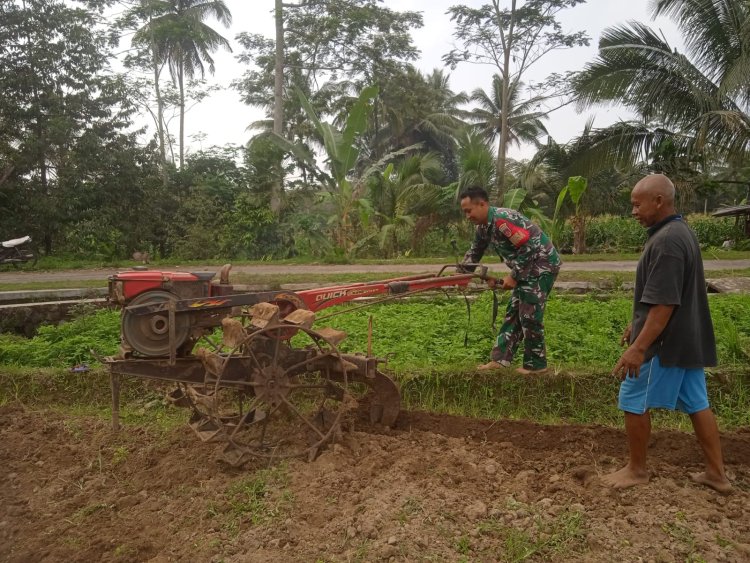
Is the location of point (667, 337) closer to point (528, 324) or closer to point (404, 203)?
point (528, 324)

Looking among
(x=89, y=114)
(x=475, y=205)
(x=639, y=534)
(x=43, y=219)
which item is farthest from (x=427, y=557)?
(x=89, y=114)

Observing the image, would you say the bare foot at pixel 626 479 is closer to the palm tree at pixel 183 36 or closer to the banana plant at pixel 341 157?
the banana plant at pixel 341 157

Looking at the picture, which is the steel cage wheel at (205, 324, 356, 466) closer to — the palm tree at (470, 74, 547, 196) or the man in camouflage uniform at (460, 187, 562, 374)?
the man in camouflage uniform at (460, 187, 562, 374)

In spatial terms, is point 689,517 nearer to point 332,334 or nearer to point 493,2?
point 332,334

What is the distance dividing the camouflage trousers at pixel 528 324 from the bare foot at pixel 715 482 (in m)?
1.76

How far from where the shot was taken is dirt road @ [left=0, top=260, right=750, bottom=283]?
11.0 m

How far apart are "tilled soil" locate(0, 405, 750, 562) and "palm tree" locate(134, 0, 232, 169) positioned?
63.0ft

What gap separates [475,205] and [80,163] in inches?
535

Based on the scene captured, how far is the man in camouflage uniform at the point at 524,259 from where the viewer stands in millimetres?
4898

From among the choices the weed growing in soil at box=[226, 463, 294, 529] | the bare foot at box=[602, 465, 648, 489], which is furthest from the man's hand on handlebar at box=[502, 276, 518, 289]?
the weed growing in soil at box=[226, 463, 294, 529]

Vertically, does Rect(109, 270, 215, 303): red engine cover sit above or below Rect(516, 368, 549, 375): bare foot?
above

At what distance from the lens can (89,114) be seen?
1584cm

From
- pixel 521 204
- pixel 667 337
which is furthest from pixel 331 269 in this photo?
pixel 667 337

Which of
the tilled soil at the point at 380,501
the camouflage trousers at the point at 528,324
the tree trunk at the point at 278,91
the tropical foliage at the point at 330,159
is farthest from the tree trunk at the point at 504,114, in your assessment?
the tilled soil at the point at 380,501
